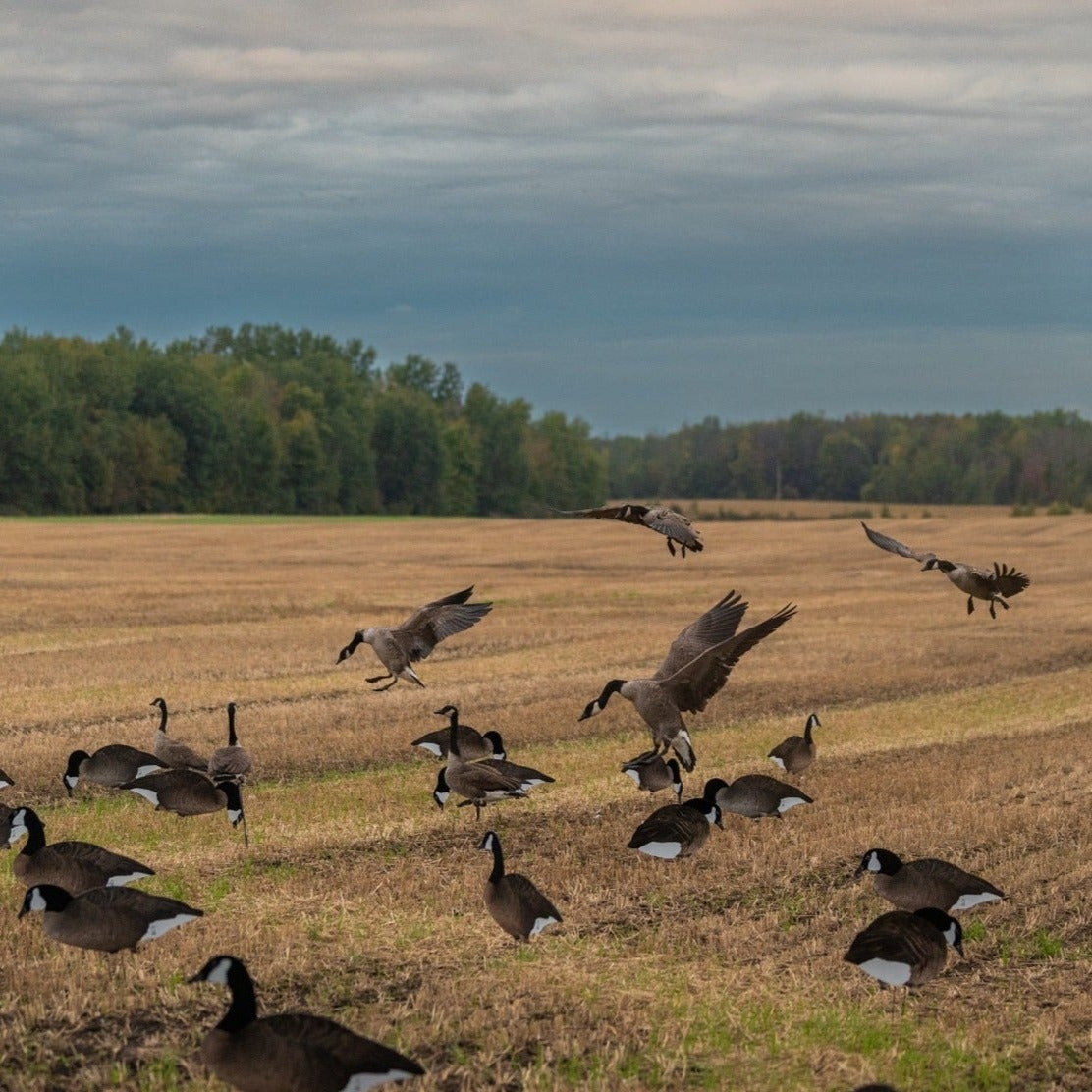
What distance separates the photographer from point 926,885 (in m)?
11.5

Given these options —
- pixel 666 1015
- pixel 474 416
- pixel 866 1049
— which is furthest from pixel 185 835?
pixel 474 416

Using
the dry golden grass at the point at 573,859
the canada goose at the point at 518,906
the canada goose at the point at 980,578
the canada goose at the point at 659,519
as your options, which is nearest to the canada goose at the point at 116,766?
the dry golden grass at the point at 573,859

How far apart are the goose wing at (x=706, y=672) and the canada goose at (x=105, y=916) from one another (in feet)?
18.2

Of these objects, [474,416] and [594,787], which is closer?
[594,787]

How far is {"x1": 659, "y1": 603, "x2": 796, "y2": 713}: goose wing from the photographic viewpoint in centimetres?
1380

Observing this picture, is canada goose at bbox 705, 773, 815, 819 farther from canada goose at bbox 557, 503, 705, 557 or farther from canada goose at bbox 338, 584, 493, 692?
canada goose at bbox 338, 584, 493, 692

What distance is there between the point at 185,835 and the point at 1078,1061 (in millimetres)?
8932

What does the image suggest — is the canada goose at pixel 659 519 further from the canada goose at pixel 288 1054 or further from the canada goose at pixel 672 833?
the canada goose at pixel 288 1054

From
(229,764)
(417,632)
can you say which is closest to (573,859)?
(229,764)

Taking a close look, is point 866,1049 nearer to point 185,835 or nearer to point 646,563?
point 185,835

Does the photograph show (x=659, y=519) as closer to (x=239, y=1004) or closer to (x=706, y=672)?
(x=706, y=672)

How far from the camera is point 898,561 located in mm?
60031

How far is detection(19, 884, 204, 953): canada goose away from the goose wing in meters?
5.54

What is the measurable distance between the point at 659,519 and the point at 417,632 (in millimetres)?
4214
